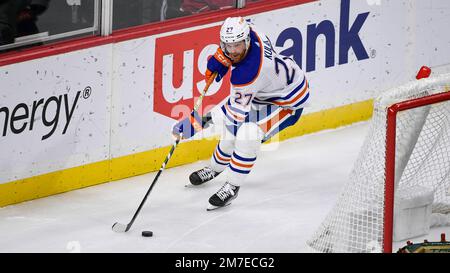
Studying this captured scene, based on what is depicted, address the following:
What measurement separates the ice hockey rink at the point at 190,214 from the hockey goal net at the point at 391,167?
0.26m

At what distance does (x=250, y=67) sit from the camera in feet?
26.2

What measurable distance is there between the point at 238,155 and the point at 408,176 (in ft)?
3.43

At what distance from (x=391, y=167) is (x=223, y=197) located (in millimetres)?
1315

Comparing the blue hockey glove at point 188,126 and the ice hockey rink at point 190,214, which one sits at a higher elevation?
the blue hockey glove at point 188,126

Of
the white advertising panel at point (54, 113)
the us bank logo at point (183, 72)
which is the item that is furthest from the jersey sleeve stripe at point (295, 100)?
the white advertising panel at point (54, 113)

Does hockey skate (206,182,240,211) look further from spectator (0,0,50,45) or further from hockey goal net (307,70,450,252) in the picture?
spectator (0,0,50,45)

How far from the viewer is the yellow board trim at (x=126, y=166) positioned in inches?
323

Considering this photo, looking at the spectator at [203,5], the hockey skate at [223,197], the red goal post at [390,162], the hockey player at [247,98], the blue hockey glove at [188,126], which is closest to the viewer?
the red goal post at [390,162]

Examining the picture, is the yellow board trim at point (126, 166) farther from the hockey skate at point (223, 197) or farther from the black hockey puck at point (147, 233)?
the black hockey puck at point (147, 233)

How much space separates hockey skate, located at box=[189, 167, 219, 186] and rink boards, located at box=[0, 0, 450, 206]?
0.32 meters

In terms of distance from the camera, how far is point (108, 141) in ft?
28.1

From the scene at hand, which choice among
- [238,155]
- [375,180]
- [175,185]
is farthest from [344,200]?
[175,185]

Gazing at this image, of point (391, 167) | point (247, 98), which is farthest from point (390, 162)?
point (247, 98)

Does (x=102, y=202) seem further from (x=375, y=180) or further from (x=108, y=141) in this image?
(x=375, y=180)
